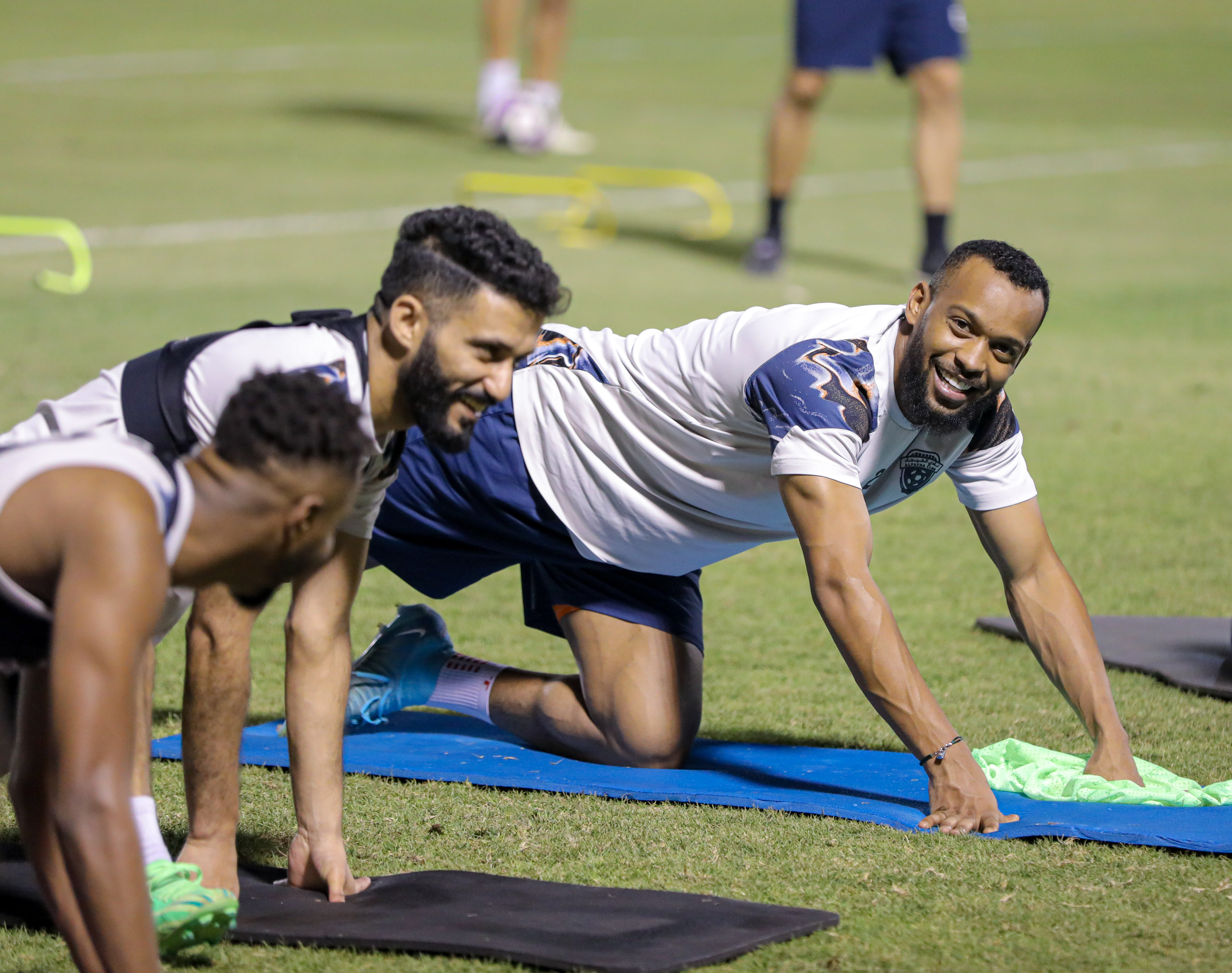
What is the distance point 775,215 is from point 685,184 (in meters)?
3.05

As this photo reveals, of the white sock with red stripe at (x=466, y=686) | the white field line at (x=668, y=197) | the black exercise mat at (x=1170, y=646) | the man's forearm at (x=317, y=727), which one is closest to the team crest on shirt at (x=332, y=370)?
the man's forearm at (x=317, y=727)

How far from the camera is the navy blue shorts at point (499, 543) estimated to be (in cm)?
407

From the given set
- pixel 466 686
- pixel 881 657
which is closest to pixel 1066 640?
pixel 881 657

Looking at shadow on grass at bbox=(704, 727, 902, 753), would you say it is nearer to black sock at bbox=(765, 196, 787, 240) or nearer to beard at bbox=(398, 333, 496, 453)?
beard at bbox=(398, 333, 496, 453)

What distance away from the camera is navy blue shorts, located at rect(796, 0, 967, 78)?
905 centimetres

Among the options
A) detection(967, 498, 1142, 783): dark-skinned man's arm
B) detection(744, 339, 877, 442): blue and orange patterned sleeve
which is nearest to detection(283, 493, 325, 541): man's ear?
detection(744, 339, 877, 442): blue and orange patterned sleeve

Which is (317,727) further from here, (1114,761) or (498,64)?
(498,64)

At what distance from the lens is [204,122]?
14.2 meters

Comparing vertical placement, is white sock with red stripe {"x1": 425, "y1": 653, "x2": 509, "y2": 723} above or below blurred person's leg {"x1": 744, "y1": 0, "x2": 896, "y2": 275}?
below

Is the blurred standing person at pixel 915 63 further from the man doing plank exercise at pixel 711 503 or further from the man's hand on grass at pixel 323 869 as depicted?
the man's hand on grass at pixel 323 869

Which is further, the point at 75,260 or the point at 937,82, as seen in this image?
the point at 75,260

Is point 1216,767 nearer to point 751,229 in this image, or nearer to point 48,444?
point 48,444

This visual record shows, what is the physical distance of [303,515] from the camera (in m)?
2.36

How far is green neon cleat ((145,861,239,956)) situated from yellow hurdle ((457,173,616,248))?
8.16m
